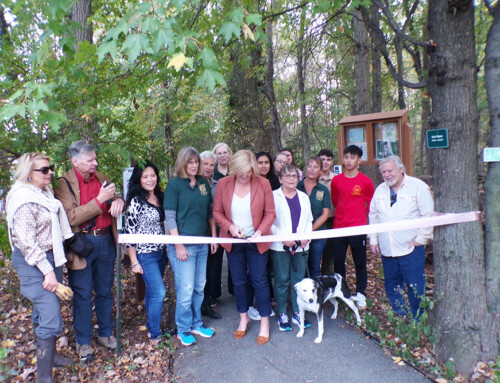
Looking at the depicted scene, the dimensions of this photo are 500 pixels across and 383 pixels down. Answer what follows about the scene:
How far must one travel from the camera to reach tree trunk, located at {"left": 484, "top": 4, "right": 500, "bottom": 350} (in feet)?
10.5

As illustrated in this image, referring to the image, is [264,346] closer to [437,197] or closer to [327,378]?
[327,378]

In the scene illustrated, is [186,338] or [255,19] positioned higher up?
[255,19]

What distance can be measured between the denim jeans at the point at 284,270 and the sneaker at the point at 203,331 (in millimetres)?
874

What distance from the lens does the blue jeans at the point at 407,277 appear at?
3.92 metres

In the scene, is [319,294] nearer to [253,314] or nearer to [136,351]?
[253,314]

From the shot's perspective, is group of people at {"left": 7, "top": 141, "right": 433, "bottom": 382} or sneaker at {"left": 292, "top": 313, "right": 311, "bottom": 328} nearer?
group of people at {"left": 7, "top": 141, "right": 433, "bottom": 382}

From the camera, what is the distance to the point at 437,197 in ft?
11.6

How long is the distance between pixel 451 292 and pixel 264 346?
2039mm

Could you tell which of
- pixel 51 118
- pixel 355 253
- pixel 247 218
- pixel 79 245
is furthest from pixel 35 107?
pixel 355 253

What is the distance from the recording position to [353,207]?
14.8 ft

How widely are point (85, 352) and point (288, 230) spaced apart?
8.42 feet

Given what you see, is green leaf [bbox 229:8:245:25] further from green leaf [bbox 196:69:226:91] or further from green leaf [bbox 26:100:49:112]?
green leaf [bbox 26:100:49:112]

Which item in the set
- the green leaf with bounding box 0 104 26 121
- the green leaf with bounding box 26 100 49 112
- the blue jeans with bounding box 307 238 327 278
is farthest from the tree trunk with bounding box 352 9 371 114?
the green leaf with bounding box 0 104 26 121

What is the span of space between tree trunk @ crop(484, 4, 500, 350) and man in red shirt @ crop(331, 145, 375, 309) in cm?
143
